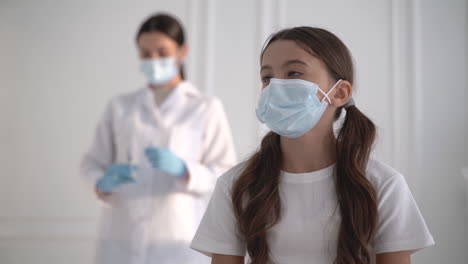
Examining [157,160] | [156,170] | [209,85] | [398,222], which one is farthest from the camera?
[209,85]

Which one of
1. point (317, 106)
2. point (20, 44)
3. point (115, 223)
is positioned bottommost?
point (115, 223)

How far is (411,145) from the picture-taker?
7.88 ft

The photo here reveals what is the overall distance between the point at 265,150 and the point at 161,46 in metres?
0.90

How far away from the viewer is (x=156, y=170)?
5.53 ft

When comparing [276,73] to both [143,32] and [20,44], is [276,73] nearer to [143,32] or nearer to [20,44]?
[143,32]

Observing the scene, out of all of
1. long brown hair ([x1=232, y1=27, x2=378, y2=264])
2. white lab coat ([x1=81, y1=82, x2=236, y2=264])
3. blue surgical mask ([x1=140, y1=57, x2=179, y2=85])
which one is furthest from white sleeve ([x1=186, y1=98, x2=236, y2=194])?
long brown hair ([x1=232, y1=27, x2=378, y2=264])

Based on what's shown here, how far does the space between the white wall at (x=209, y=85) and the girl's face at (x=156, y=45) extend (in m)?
0.77

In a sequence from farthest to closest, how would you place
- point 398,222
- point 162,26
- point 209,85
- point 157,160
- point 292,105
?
1. point 209,85
2. point 162,26
3. point 157,160
4. point 292,105
5. point 398,222

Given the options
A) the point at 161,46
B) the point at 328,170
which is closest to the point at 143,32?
the point at 161,46

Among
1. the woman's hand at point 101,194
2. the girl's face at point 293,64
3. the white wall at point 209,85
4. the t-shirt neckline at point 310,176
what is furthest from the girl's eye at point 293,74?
the white wall at point 209,85

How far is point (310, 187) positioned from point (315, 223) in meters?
0.09

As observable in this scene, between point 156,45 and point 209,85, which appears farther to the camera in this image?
point 209,85

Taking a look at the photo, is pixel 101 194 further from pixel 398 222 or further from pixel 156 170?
pixel 398 222

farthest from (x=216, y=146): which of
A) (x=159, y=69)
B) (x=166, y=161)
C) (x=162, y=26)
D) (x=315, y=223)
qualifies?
(x=315, y=223)
